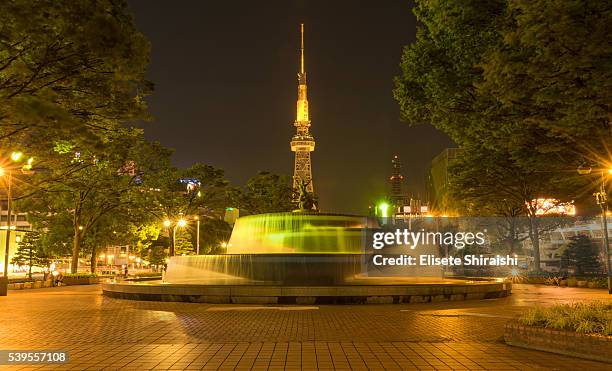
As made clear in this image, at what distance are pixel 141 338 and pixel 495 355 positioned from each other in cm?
670

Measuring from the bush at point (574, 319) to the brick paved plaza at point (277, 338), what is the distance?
734mm

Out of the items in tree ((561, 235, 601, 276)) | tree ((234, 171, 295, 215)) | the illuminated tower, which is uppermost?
the illuminated tower

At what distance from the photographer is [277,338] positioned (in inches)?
407

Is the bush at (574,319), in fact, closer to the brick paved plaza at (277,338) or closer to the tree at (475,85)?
the brick paved plaza at (277,338)

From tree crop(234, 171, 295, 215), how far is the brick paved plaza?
49028mm

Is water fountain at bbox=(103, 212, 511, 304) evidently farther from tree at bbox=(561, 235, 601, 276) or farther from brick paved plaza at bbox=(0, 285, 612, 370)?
tree at bbox=(561, 235, 601, 276)

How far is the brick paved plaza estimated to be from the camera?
321 inches

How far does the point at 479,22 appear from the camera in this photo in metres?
14.0

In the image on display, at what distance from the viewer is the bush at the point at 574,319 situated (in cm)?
903

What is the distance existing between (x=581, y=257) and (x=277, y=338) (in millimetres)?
51485

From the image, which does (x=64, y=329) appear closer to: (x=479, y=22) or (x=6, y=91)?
(x=6, y=91)

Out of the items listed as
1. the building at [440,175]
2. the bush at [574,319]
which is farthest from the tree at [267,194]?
the bush at [574,319]

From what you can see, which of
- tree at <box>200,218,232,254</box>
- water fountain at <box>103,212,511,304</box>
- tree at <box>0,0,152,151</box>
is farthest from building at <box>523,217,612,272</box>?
tree at <box>0,0,152,151</box>

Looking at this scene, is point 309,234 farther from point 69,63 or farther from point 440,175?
point 440,175
